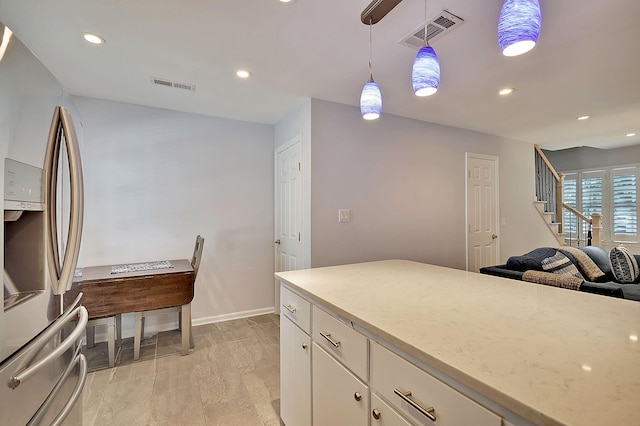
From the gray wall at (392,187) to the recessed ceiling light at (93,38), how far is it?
5.76 ft

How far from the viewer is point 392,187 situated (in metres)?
3.55

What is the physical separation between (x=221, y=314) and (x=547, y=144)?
6050mm

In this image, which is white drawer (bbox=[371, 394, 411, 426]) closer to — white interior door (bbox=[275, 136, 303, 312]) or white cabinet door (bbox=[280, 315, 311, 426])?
white cabinet door (bbox=[280, 315, 311, 426])

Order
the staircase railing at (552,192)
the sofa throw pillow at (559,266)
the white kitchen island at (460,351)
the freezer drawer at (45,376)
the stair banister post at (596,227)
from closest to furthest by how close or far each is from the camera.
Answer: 1. the white kitchen island at (460,351)
2. the freezer drawer at (45,376)
3. the sofa throw pillow at (559,266)
4. the stair banister post at (596,227)
5. the staircase railing at (552,192)

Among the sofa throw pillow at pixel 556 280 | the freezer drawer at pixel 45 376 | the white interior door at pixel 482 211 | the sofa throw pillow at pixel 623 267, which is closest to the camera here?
the freezer drawer at pixel 45 376

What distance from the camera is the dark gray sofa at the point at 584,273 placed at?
216 centimetres

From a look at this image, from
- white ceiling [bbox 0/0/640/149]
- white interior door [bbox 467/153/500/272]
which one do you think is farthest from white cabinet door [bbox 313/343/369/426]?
white interior door [bbox 467/153/500/272]

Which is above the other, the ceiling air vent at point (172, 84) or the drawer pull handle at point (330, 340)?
the ceiling air vent at point (172, 84)

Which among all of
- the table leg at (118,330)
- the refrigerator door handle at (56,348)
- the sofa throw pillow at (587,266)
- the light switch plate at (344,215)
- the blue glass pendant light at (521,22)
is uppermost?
the blue glass pendant light at (521,22)

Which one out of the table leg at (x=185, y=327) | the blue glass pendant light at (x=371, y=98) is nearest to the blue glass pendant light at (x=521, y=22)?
the blue glass pendant light at (x=371, y=98)

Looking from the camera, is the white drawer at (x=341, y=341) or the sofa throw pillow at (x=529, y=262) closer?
the white drawer at (x=341, y=341)

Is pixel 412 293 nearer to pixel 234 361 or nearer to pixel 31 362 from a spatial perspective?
pixel 31 362

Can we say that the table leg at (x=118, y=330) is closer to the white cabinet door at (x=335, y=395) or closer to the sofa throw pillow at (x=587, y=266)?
the white cabinet door at (x=335, y=395)

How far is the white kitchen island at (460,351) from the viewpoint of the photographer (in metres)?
0.65
